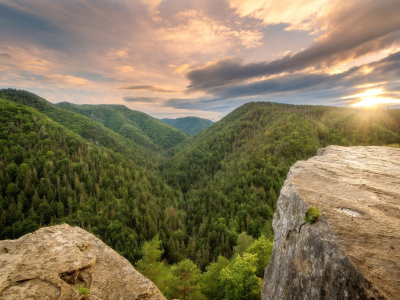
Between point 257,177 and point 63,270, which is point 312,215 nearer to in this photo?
point 63,270

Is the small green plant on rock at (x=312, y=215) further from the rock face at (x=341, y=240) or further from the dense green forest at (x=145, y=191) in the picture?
the dense green forest at (x=145, y=191)

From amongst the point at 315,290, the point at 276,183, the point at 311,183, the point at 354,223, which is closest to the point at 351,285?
the point at 315,290

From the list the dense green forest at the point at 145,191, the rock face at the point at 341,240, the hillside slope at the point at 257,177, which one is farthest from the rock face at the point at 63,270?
the hillside slope at the point at 257,177

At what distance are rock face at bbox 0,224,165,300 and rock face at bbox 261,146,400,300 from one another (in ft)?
30.0

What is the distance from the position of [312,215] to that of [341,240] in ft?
6.12

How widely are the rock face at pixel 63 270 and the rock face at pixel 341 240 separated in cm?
913

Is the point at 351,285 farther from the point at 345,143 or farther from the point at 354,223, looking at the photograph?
the point at 345,143

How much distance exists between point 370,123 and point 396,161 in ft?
532

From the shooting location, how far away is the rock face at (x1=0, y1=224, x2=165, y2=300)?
29.9 feet

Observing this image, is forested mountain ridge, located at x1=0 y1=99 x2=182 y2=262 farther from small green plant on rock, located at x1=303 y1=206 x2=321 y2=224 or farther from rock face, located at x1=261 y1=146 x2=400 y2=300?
small green plant on rock, located at x1=303 y1=206 x2=321 y2=224

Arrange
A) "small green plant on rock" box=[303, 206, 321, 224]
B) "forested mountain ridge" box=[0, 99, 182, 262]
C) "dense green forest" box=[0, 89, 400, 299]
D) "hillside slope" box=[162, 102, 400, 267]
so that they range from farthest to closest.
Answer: "forested mountain ridge" box=[0, 99, 182, 262], "hillside slope" box=[162, 102, 400, 267], "dense green forest" box=[0, 89, 400, 299], "small green plant on rock" box=[303, 206, 321, 224]

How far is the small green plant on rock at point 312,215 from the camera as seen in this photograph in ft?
30.7

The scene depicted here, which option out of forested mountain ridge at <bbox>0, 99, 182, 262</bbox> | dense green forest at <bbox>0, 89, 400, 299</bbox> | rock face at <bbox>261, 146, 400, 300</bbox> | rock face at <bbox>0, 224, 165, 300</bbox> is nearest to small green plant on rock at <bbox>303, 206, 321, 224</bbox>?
rock face at <bbox>261, 146, 400, 300</bbox>

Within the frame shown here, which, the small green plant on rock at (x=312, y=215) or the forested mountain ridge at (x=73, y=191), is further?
the forested mountain ridge at (x=73, y=191)
